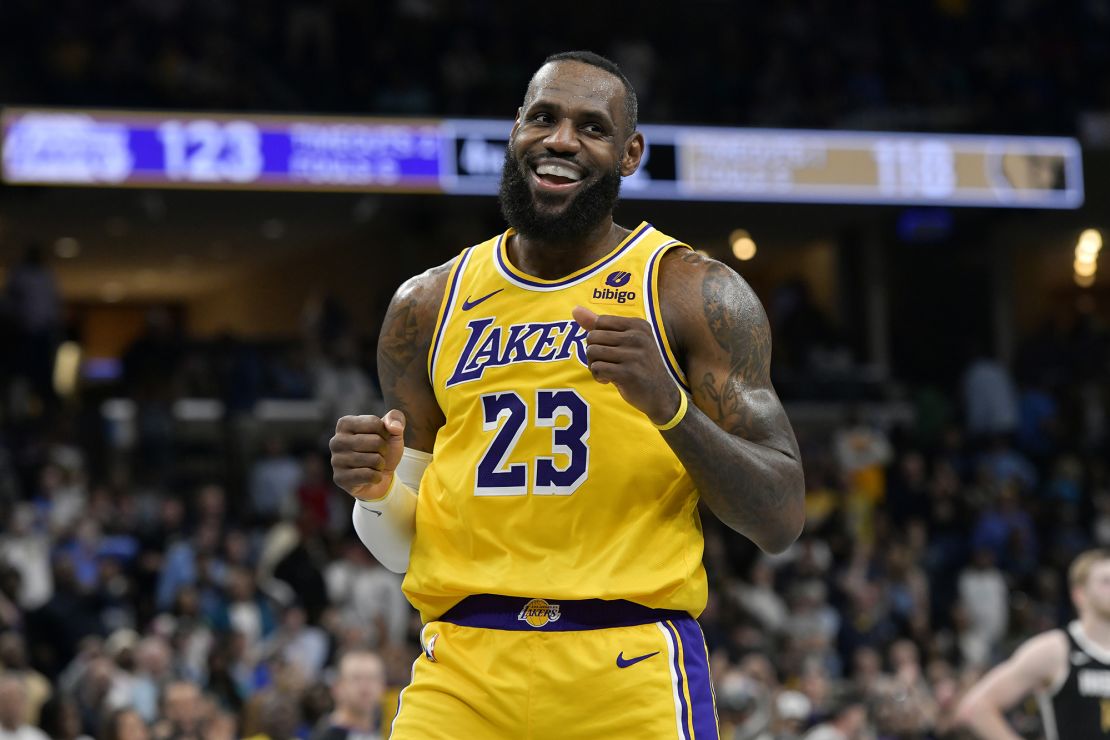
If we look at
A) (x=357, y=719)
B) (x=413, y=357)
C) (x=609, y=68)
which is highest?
(x=609, y=68)

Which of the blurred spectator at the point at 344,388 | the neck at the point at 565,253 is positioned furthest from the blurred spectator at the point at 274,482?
the neck at the point at 565,253

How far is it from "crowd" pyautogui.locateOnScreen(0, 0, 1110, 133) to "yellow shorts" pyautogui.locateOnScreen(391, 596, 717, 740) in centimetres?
1333

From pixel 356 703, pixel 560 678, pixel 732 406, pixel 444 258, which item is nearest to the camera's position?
pixel 560 678

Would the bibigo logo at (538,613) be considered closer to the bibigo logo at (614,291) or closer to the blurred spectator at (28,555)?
the bibigo logo at (614,291)

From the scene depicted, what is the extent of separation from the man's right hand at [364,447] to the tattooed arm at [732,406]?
2.14ft

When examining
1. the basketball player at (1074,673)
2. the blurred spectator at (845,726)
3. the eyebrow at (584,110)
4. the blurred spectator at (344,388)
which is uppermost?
the blurred spectator at (344,388)

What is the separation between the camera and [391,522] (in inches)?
151

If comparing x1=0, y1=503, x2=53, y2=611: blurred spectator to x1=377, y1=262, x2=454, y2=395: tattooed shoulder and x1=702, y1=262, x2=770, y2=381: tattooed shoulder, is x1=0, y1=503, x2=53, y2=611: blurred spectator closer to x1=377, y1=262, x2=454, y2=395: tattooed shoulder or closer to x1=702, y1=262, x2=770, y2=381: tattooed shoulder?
x1=377, y1=262, x2=454, y2=395: tattooed shoulder

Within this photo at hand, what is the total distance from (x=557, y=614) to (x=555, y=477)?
308 millimetres

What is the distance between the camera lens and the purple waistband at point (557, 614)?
359 centimetres

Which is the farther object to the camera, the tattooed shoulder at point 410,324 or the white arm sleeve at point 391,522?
the tattooed shoulder at point 410,324

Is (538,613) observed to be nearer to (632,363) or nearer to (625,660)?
(625,660)

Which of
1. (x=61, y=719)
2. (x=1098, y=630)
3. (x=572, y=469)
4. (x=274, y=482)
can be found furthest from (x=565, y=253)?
(x=274, y=482)

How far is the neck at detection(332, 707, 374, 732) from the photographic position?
27.1 feet
